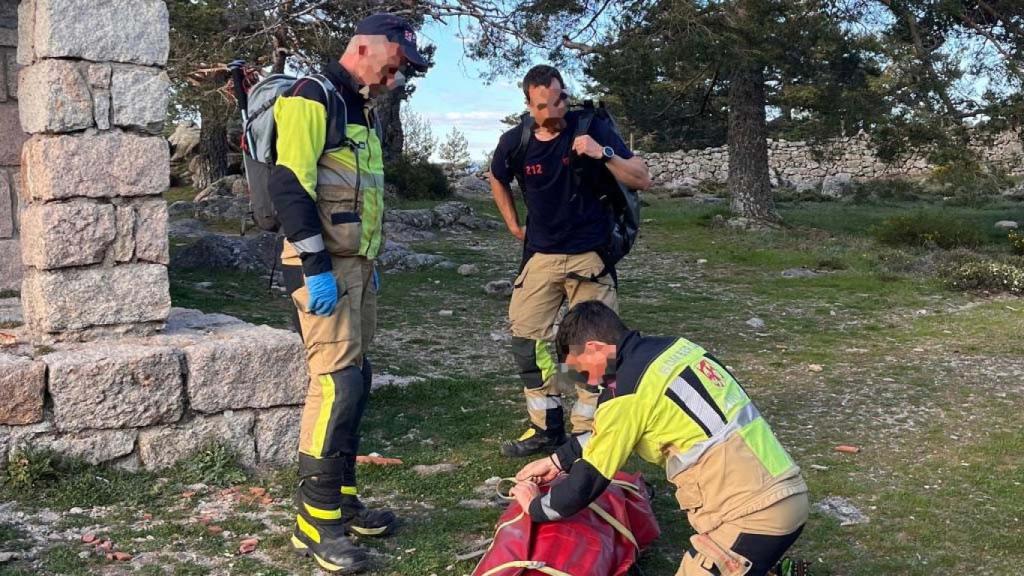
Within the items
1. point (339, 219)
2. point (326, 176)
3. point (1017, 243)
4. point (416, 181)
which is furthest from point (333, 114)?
point (416, 181)

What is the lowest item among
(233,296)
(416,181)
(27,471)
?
(27,471)

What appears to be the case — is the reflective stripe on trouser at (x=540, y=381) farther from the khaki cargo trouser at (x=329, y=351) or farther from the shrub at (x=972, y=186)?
the shrub at (x=972, y=186)

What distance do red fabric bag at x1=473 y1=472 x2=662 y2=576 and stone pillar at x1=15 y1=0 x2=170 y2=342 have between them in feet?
8.46

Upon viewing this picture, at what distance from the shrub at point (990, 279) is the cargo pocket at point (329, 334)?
8.23 meters

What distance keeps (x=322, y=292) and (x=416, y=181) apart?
15.1 meters

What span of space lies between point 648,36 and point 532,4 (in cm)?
189

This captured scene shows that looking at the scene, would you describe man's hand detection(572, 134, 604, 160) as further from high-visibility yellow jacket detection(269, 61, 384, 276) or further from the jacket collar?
the jacket collar

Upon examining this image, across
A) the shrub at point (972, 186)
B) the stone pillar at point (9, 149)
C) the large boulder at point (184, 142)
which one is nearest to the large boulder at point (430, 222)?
the stone pillar at point (9, 149)

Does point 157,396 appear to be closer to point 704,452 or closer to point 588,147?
point 588,147

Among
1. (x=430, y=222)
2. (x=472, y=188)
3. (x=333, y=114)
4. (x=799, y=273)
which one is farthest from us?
(x=472, y=188)

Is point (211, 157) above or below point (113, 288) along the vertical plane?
above

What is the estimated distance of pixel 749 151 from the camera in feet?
52.2

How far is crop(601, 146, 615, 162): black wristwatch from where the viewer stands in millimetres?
4501

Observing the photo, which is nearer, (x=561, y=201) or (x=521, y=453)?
(x=561, y=201)
